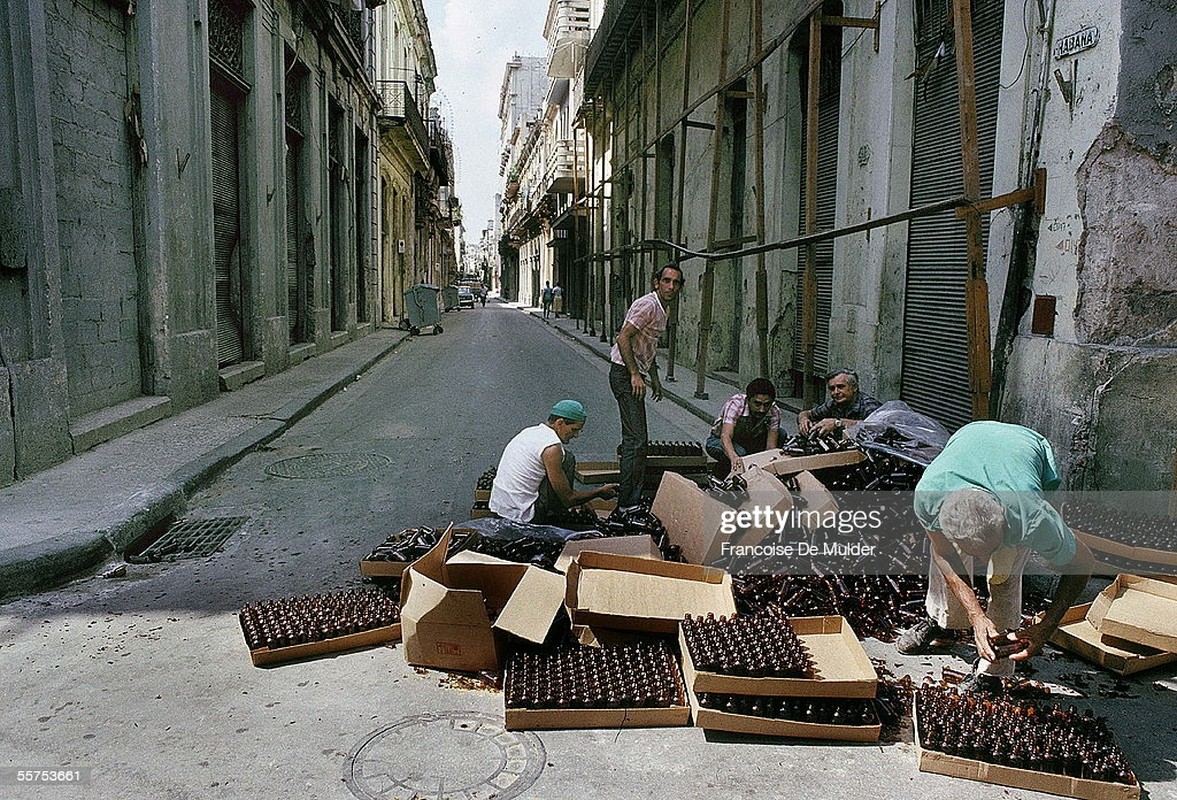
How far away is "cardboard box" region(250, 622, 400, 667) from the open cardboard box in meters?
2.41

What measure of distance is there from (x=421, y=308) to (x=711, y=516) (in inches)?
909

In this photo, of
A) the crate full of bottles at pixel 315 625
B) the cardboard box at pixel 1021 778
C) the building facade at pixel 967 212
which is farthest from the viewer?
the building facade at pixel 967 212

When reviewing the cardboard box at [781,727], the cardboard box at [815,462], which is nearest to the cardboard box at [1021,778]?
the cardboard box at [781,727]

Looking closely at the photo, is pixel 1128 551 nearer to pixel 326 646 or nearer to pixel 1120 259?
pixel 1120 259

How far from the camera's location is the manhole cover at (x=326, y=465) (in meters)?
7.89

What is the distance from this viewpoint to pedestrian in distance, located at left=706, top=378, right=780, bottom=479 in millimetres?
6703

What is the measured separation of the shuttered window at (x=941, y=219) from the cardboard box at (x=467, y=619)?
4.93m

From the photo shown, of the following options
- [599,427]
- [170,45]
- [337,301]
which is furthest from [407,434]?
[337,301]

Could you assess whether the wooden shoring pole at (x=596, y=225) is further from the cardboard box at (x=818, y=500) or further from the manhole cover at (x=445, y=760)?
the manhole cover at (x=445, y=760)

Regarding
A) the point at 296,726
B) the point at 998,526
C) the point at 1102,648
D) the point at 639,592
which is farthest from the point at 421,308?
the point at 998,526

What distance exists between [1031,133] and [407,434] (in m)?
6.66

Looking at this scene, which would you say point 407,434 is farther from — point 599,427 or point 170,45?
point 170,45

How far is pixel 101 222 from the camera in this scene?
8.49 metres

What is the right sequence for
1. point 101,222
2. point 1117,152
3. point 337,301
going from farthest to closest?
point 337,301, point 101,222, point 1117,152
